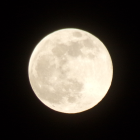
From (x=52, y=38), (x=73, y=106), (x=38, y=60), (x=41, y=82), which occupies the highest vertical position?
(x=52, y=38)

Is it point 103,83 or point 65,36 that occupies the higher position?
point 65,36

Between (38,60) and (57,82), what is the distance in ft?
2.26

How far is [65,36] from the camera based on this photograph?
6.49 metres

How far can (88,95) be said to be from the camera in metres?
6.23

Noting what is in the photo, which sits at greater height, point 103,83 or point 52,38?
point 52,38

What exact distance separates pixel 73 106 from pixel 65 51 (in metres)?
1.24

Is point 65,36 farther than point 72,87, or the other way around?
point 65,36

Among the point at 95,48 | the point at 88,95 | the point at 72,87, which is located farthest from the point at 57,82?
the point at 95,48

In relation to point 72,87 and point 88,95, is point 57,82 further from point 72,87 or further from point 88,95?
point 88,95

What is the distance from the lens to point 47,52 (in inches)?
246

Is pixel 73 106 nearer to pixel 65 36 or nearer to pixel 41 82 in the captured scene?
pixel 41 82

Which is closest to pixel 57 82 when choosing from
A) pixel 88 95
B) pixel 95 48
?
pixel 88 95

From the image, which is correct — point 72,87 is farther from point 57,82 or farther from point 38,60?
point 38,60

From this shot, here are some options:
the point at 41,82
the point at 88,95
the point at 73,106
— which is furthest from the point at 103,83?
the point at 41,82
